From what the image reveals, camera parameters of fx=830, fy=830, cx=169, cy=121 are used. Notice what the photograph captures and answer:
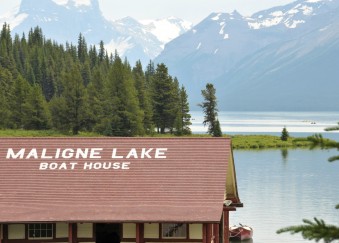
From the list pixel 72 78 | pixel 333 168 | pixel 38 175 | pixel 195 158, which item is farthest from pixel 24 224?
pixel 72 78

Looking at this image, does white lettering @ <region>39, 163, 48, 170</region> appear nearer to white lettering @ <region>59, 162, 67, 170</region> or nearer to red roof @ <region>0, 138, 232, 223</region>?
red roof @ <region>0, 138, 232, 223</region>

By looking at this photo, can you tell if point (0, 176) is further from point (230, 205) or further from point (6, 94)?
point (6, 94)

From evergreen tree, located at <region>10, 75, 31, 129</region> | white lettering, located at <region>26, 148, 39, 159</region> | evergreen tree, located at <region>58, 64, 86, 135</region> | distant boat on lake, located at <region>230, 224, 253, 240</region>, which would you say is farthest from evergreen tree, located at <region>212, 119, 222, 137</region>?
white lettering, located at <region>26, 148, 39, 159</region>

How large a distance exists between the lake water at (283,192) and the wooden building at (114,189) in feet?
40.8

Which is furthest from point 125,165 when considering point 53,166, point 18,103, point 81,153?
point 18,103

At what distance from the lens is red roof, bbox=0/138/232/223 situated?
112ft

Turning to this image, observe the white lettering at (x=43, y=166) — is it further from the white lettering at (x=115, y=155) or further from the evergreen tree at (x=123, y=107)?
the evergreen tree at (x=123, y=107)

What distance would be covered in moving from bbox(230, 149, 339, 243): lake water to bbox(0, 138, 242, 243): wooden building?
12.4 meters

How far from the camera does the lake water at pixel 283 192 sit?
6209cm

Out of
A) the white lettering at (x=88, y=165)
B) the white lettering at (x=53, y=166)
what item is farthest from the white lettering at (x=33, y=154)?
the white lettering at (x=88, y=165)

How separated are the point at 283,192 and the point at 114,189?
1875 inches

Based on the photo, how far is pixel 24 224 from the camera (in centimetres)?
3681

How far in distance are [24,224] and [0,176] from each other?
239 cm

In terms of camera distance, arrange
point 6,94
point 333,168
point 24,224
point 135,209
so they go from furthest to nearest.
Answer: point 6,94, point 333,168, point 24,224, point 135,209
